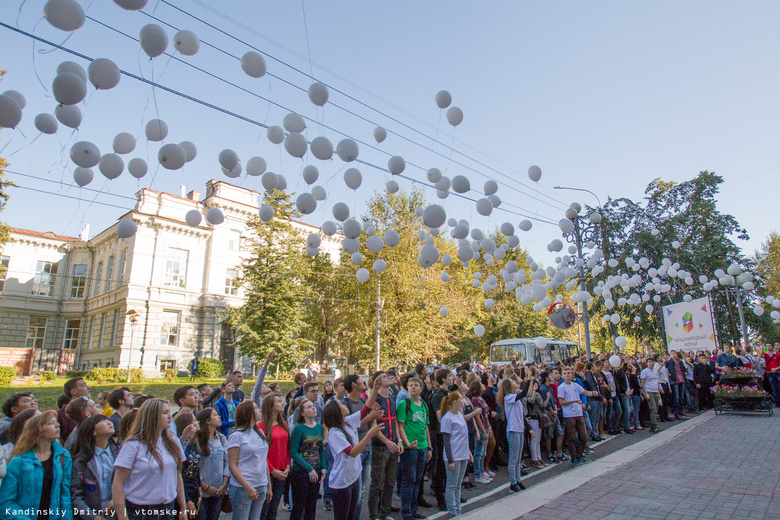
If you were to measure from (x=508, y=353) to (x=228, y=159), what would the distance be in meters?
22.1

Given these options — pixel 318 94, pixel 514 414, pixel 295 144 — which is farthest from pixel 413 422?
pixel 318 94

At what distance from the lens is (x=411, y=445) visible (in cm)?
568

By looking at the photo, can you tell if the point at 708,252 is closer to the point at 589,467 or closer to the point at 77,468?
the point at 589,467

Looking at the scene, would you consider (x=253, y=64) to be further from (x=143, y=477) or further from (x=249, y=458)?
(x=143, y=477)

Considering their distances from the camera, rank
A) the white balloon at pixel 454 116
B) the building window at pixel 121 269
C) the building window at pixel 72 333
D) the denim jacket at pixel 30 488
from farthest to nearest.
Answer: the building window at pixel 72 333 < the building window at pixel 121 269 < the white balloon at pixel 454 116 < the denim jacket at pixel 30 488

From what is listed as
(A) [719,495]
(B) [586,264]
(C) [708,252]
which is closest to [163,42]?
(A) [719,495]

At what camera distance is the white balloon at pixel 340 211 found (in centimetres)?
868

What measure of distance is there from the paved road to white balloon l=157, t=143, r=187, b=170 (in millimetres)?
6173

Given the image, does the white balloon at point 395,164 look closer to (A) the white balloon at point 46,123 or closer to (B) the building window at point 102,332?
(A) the white balloon at point 46,123

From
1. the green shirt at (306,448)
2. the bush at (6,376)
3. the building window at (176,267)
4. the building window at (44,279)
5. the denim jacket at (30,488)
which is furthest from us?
the building window at (44,279)

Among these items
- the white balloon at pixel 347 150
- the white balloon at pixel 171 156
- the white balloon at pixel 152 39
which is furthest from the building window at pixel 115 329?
the white balloon at pixel 152 39

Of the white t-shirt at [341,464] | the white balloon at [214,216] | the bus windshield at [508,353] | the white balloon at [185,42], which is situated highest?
the white balloon at [185,42]

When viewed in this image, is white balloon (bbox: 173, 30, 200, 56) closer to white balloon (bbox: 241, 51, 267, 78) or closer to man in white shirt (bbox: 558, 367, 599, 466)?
white balloon (bbox: 241, 51, 267, 78)

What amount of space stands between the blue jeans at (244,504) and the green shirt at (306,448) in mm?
438
